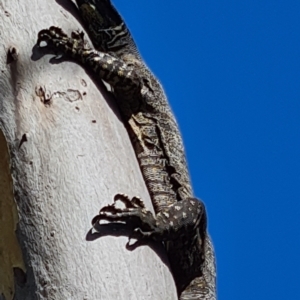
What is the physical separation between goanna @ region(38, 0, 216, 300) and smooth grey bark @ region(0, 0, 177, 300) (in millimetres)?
81

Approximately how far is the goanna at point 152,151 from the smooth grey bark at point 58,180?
0.08m

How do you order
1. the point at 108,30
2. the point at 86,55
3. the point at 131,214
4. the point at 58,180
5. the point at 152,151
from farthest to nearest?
the point at 108,30
the point at 152,151
the point at 86,55
the point at 131,214
the point at 58,180

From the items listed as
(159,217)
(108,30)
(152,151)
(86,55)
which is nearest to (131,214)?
(159,217)

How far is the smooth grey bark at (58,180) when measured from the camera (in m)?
2.16

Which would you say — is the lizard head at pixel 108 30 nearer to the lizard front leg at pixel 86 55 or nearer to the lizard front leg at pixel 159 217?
the lizard front leg at pixel 86 55

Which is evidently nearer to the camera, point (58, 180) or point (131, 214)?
point (58, 180)

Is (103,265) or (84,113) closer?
(103,265)

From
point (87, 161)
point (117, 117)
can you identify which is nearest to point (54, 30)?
point (117, 117)

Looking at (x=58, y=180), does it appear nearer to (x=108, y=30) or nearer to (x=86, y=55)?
(x=86, y=55)

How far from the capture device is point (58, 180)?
231cm

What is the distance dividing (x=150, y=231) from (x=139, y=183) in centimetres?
17

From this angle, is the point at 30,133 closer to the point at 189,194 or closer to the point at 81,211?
the point at 81,211

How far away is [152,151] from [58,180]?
1.21 meters

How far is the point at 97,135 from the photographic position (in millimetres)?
2486
